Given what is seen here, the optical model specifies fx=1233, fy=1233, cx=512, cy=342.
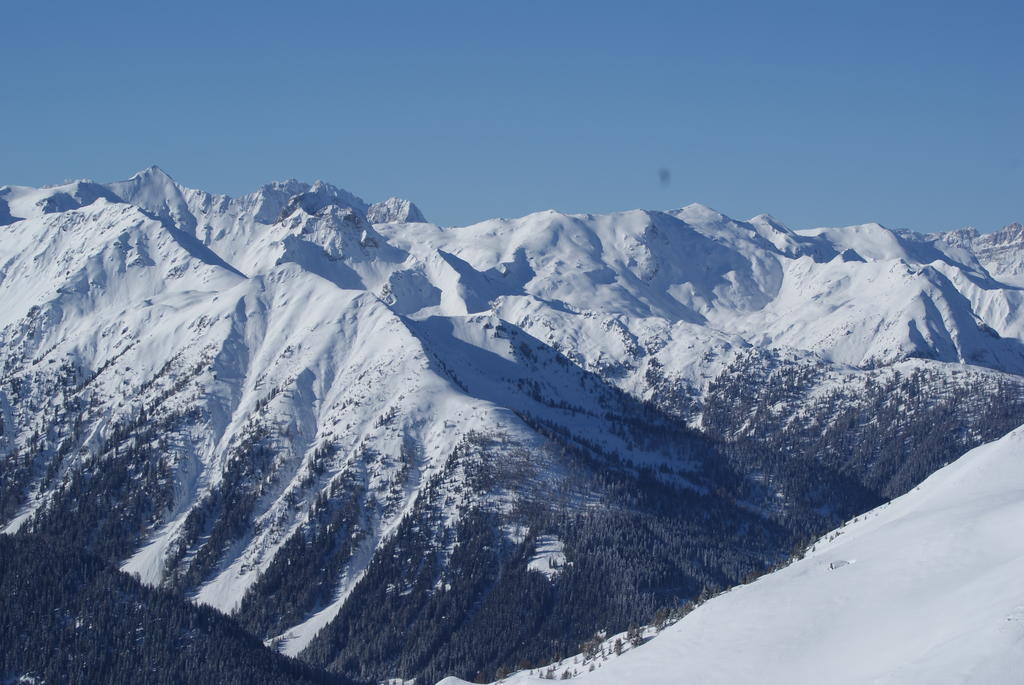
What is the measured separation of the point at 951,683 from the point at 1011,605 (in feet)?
60.8

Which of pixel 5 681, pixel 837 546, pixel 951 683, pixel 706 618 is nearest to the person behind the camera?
pixel 951 683

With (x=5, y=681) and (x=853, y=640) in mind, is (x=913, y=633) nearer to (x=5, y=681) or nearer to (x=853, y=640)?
(x=853, y=640)

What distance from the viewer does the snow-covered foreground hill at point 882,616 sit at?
359ft

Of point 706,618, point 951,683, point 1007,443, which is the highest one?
point 1007,443

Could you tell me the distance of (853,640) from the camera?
13100 cm

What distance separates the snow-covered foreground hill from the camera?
359 feet

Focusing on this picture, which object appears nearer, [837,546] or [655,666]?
[655,666]

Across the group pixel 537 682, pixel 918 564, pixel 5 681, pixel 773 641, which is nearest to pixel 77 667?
pixel 5 681

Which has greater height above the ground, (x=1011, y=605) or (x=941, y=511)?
(x=941, y=511)

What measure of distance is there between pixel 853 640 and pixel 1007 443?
66.6 meters

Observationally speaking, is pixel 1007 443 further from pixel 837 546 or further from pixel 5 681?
pixel 5 681

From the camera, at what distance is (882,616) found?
134m

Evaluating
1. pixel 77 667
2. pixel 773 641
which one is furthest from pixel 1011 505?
pixel 77 667

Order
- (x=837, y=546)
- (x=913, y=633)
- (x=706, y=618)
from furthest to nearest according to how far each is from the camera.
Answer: (x=837, y=546)
(x=706, y=618)
(x=913, y=633)
